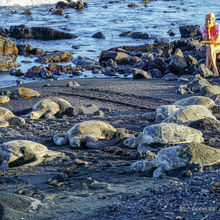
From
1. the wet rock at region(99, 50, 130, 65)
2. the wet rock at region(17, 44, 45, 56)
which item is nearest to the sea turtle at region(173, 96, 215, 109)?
the wet rock at region(99, 50, 130, 65)

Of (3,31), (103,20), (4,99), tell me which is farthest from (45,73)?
(103,20)

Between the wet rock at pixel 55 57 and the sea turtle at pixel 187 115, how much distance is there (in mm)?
7044

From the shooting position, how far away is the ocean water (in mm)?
15180

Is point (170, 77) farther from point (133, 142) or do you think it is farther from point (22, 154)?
point (22, 154)

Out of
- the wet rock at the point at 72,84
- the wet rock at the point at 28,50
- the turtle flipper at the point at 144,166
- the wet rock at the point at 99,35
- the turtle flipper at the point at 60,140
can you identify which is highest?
the wet rock at the point at 99,35

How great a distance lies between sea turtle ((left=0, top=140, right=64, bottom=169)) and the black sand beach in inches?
6.0

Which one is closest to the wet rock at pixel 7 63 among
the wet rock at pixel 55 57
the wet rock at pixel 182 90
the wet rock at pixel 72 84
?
the wet rock at pixel 55 57

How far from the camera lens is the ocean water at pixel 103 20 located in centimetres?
1518

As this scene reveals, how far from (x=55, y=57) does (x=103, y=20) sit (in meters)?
8.57

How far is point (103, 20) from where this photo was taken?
20.8m

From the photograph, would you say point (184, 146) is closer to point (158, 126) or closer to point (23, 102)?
point (158, 126)

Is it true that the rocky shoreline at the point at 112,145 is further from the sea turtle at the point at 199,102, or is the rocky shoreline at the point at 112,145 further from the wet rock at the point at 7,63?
the wet rock at the point at 7,63

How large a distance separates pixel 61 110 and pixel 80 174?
2.92 metres

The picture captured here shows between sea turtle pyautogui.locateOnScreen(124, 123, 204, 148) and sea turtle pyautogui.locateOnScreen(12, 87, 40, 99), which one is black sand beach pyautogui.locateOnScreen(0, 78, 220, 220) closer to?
sea turtle pyautogui.locateOnScreen(124, 123, 204, 148)
